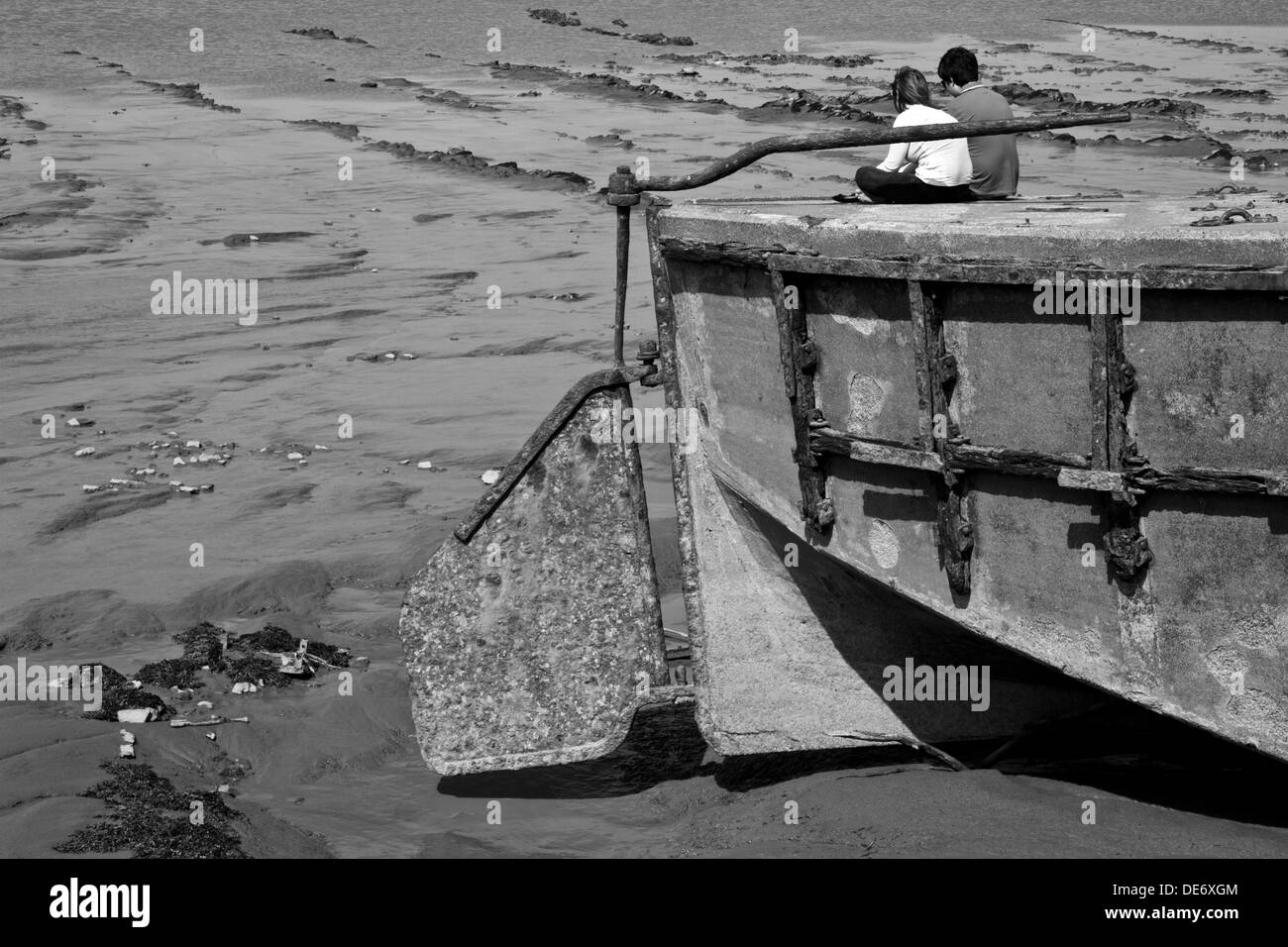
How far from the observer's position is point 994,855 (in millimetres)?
3828

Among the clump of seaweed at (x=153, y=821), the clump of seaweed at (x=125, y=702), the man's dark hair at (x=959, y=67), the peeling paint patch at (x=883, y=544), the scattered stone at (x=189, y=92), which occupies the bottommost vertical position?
the clump of seaweed at (x=153, y=821)

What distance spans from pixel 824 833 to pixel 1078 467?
1313mm

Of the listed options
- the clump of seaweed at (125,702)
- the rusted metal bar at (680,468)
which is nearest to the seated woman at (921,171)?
the rusted metal bar at (680,468)

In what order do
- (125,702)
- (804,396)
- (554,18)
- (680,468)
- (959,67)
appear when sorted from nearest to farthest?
(804,396)
(680,468)
(125,702)
(959,67)
(554,18)

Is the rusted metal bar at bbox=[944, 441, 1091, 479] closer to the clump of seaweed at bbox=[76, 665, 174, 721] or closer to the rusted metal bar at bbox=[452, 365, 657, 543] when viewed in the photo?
the rusted metal bar at bbox=[452, 365, 657, 543]

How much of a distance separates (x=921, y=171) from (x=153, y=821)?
3.22 meters

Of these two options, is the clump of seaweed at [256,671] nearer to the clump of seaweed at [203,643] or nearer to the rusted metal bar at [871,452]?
the clump of seaweed at [203,643]

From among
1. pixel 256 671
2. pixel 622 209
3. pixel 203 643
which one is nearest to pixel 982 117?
pixel 622 209

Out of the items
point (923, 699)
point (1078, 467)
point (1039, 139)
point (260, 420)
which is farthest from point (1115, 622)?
point (1039, 139)

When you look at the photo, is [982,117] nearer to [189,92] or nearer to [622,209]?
[622,209]

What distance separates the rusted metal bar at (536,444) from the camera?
4.23 meters

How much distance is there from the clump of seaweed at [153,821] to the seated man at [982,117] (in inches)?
123

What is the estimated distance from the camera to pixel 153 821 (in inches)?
157

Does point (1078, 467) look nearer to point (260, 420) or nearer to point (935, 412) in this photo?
point (935, 412)
